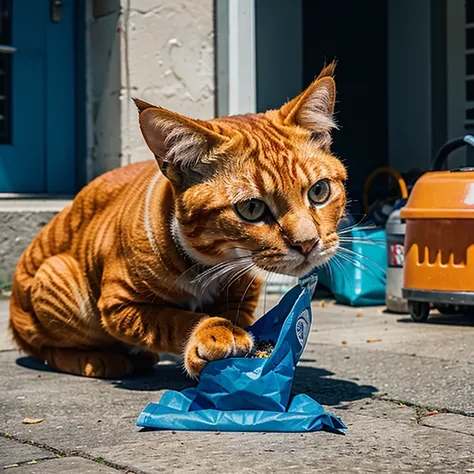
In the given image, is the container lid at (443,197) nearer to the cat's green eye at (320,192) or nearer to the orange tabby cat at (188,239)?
the orange tabby cat at (188,239)

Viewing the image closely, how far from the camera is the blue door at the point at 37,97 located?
5586mm

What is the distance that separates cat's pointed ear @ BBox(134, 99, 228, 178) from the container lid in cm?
158

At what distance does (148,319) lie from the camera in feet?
9.36

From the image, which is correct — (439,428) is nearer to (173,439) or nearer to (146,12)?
(173,439)

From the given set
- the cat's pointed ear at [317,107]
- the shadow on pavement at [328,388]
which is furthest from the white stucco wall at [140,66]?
the cat's pointed ear at [317,107]

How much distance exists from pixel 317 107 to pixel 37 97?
10.9 feet

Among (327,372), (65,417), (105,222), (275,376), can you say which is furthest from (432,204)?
(65,417)

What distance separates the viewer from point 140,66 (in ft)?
17.5

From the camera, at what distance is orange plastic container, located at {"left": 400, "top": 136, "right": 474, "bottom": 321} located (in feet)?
12.7

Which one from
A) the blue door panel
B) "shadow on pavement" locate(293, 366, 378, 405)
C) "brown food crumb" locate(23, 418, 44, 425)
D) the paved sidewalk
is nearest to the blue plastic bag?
the paved sidewalk

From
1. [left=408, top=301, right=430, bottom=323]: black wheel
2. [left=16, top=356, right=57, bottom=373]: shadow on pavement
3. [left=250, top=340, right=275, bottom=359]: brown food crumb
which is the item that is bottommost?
[left=16, top=356, right=57, bottom=373]: shadow on pavement

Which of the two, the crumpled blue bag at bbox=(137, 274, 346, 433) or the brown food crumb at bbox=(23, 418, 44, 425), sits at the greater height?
the crumpled blue bag at bbox=(137, 274, 346, 433)

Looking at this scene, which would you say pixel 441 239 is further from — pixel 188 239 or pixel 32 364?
pixel 32 364

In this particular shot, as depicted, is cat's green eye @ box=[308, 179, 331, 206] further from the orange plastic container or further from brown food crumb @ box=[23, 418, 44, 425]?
the orange plastic container
